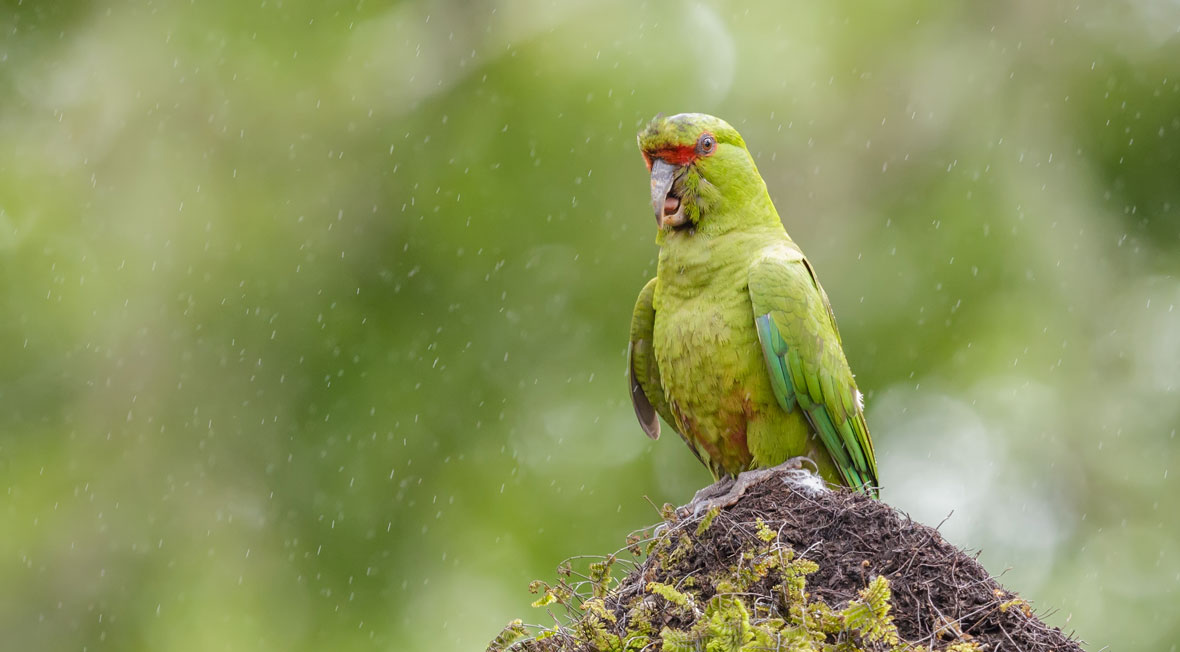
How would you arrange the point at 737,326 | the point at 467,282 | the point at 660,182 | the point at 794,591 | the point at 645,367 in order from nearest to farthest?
the point at 794,591 → the point at 737,326 → the point at 660,182 → the point at 645,367 → the point at 467,282

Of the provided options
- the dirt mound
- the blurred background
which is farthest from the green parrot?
the blurred background

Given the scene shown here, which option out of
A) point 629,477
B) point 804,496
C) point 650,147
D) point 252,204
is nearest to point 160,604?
point 252,204

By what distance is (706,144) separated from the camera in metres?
5.09

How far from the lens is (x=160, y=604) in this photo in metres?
9.32

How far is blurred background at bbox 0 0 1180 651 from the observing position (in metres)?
9.38

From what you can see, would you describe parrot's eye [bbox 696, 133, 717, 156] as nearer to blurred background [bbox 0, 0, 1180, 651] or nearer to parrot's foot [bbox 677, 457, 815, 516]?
parrot's foot [bbox 677, 457, 815, 516]

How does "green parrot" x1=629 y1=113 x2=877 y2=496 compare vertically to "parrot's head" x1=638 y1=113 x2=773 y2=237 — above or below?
below

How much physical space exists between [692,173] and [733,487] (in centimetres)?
147

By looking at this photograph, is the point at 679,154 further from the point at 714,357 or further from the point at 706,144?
the point at 714,357

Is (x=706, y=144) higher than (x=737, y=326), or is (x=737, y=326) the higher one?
(x=706, y=144)

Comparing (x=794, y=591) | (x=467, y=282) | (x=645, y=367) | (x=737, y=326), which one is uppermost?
(x=467, y=282)

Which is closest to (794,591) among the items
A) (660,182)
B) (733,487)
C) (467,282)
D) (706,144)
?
(733,487)

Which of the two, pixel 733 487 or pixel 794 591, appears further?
pixel 733 487

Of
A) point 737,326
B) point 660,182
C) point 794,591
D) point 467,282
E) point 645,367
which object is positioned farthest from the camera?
point 467,282
